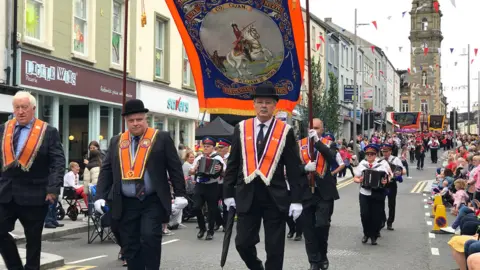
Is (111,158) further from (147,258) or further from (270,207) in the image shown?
(270,207)

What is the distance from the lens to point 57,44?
62.7 feet

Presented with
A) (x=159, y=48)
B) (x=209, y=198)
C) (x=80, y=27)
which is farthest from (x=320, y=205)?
(x=159, y=48)

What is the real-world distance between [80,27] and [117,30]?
228cm

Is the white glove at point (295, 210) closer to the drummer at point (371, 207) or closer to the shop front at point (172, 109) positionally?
the drummer at point (371, 207)

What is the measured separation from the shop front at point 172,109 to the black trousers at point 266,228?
57.8ft

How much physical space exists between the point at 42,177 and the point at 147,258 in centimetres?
158

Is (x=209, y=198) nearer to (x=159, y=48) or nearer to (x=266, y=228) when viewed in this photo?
(x=266, y=228)

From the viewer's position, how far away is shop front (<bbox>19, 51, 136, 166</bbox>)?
59.9 feet

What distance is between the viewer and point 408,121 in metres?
65.5

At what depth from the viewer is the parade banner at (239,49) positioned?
11445 millimetres

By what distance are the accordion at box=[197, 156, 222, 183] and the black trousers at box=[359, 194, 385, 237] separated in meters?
2.57

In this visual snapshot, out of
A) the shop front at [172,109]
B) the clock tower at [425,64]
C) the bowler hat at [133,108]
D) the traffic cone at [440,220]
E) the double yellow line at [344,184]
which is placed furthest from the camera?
the clock tower at [425,64]

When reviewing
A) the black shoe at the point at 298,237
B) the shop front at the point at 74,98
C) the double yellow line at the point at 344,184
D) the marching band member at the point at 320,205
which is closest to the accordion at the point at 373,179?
the black shoe at the point at 298,237

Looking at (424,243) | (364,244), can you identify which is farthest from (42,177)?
(424,243)
